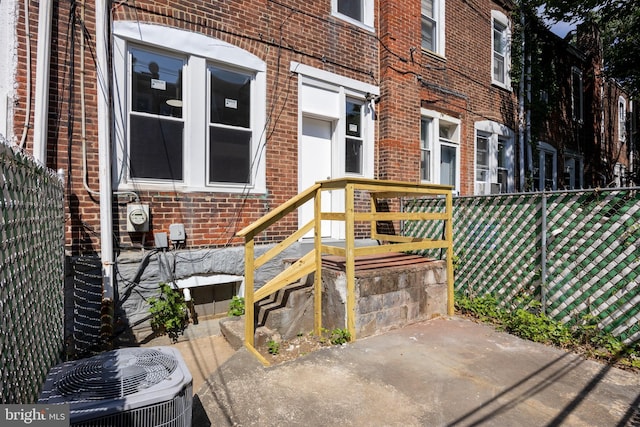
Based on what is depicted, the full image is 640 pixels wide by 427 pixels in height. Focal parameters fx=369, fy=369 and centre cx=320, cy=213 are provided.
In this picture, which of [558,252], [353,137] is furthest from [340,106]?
[558,252]

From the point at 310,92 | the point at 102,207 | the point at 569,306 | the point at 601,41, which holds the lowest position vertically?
the point at 569,306

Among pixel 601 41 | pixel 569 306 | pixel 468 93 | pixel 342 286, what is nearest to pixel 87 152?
pixel 342 286

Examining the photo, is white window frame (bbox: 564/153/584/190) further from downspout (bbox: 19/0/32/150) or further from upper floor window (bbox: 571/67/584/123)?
downspout (bbox: 19/0/32/150)

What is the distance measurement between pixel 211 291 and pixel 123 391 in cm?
349

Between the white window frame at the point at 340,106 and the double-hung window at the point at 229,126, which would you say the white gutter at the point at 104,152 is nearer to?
the double-hung window at the point at 229,126

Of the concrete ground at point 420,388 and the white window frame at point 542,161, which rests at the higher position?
the white window frame at point 542,161

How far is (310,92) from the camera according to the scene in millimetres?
6367

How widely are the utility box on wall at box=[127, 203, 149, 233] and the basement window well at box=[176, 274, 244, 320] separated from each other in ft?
2.85

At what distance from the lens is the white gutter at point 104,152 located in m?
4.38

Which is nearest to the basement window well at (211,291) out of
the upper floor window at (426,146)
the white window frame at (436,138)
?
the upper floor window at (426,146)

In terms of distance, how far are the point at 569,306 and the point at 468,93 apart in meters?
5.78

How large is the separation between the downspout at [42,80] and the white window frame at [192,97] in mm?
686

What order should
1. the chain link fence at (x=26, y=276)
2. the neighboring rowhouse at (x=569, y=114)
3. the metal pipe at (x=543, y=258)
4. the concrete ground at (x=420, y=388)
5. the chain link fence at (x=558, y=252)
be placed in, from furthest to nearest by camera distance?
1. the neighboring rowhouse at (x=569, y=114)
2. the metal pipe at (x=543, y=258)
3. the chain link fence at (x=558, y=252)
4. the concrete ground at (x=420, y=388)
5. the chain link fence at (x=26, y=276)

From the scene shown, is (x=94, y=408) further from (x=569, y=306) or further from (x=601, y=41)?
(x=601, y=41)
